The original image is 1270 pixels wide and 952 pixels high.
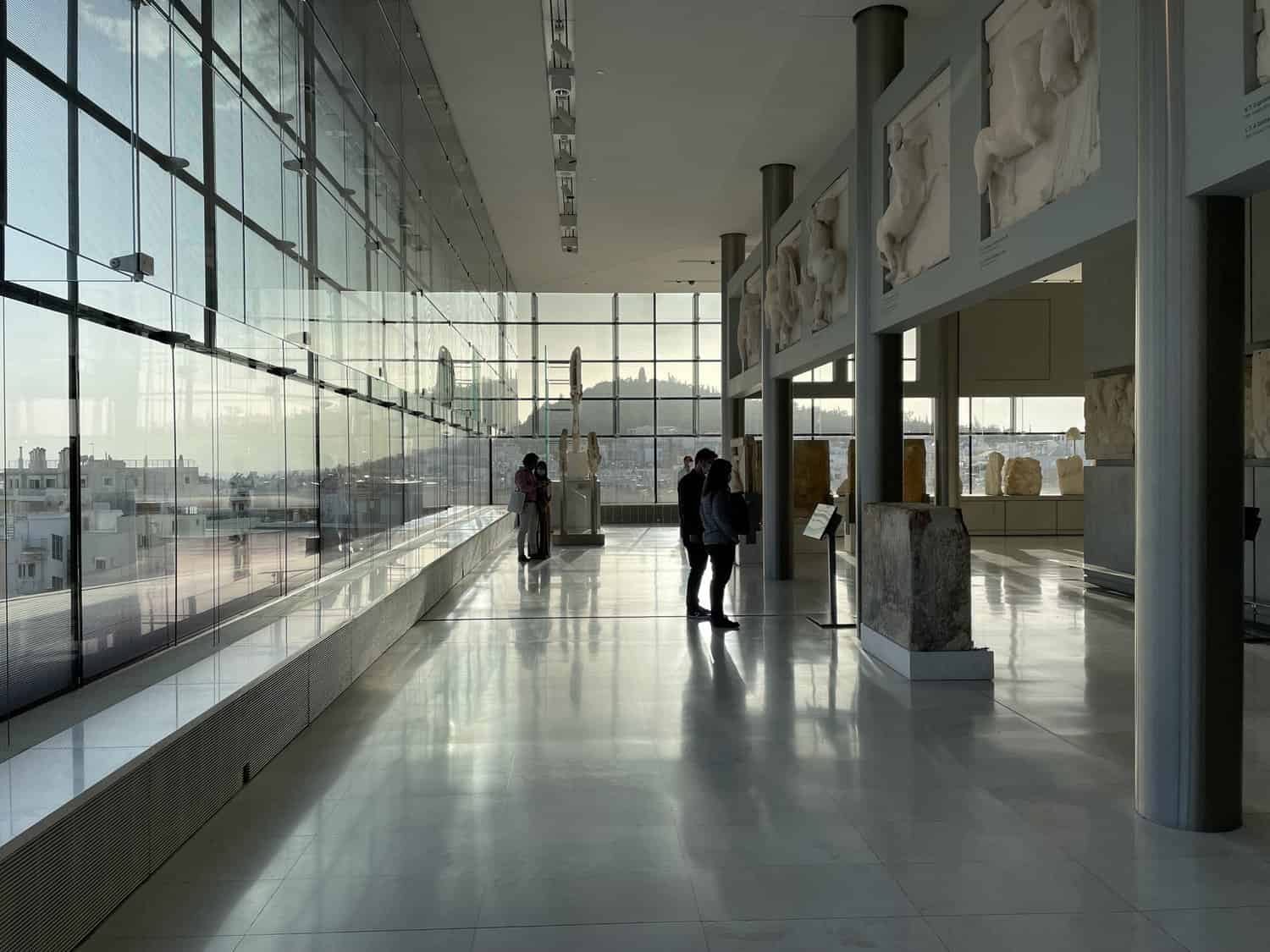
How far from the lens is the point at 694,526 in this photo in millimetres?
12789

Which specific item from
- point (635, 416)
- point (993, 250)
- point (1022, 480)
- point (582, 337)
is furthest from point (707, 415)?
point (993, 250)

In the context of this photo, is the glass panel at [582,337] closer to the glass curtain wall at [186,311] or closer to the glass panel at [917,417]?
the glass panel at [917,417]

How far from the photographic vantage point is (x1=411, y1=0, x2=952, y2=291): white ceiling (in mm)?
12336

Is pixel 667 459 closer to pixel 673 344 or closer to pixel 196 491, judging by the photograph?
pixel 673 344

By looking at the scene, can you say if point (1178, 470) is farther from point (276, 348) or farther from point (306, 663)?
point (276, 348)

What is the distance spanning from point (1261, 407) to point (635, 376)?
25.5 meters

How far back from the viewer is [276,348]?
30.2 feet

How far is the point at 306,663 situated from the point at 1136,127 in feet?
20.9

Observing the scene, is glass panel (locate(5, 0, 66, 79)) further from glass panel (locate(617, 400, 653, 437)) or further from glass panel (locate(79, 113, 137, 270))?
glass panel (locate(617, 400, 653, 437))

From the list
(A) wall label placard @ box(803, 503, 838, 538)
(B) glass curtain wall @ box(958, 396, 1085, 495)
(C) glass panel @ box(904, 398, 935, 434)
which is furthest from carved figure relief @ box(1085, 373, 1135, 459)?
(C) glass panel @ box(904, 398, 935, 434)

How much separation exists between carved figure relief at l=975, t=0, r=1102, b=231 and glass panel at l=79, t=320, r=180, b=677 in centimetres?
667

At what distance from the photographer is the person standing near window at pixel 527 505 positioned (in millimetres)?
19922

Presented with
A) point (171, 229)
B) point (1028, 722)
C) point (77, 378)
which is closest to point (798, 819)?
point (1028, 722)

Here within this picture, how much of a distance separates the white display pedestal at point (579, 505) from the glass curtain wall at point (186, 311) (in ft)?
39.3
